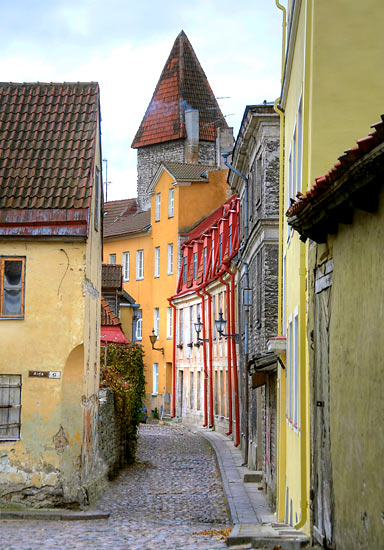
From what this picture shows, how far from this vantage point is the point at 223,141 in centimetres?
5784

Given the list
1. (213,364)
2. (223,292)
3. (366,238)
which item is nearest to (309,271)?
(366,238)

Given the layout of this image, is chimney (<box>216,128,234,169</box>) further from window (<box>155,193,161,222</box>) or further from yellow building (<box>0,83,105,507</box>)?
yellow building (<box>0,83,105,507</box>)

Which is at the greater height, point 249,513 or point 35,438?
point 35,438

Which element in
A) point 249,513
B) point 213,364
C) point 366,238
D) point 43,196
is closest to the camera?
point 366,238

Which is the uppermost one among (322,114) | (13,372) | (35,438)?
(322,114)

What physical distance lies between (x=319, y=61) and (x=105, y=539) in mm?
7617

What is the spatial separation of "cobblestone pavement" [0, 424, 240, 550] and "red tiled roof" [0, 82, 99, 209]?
592 cm

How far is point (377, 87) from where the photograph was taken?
10.1 metres

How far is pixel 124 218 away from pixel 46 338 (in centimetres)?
4366

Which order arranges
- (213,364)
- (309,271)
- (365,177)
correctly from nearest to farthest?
1. (365,177)
2. (309,271)
3. (213,364)

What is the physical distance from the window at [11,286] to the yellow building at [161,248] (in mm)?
31529

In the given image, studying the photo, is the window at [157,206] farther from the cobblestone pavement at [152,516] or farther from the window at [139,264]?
the cobblestone pavement at [152,516]

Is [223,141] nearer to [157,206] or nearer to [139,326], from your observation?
[157,206]

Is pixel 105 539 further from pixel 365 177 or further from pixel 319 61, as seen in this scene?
pixel 365 177
